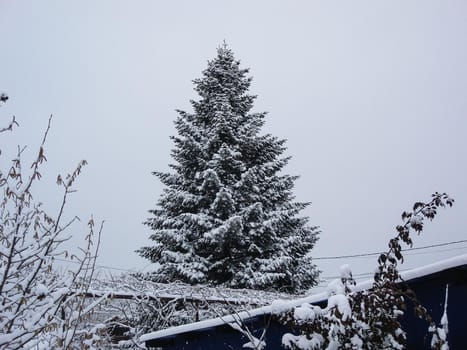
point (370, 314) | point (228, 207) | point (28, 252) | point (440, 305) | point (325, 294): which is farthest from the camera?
point (228, 207)

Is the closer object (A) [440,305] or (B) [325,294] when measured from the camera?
(A) [440,305]

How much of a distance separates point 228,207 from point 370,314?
1166 centimetres

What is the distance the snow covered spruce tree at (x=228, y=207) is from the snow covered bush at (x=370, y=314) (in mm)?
10384

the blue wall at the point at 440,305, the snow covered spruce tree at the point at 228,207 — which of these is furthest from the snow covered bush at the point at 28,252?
the snow covered spruce tree at the point at 228,207

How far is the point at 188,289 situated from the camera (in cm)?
957

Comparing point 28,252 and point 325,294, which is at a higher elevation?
point 28,252

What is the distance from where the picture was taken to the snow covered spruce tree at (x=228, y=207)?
14.4 metres

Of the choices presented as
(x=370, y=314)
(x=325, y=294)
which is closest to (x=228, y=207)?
(x=325, y=294)

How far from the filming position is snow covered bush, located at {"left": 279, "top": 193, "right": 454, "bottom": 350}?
3.32m

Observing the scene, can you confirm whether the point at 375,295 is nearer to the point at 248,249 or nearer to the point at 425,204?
the point at 425,204

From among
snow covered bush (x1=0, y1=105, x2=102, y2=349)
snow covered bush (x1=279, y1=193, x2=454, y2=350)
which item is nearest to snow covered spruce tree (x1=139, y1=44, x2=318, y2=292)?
snow covered bush (x1=279, y1=193, x2=454, y2=350)

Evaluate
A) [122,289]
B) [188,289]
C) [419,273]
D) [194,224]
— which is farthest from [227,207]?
[419,273]

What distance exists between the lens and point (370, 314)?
3467 millimetres

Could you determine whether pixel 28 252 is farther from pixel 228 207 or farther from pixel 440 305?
pixel 228 207
